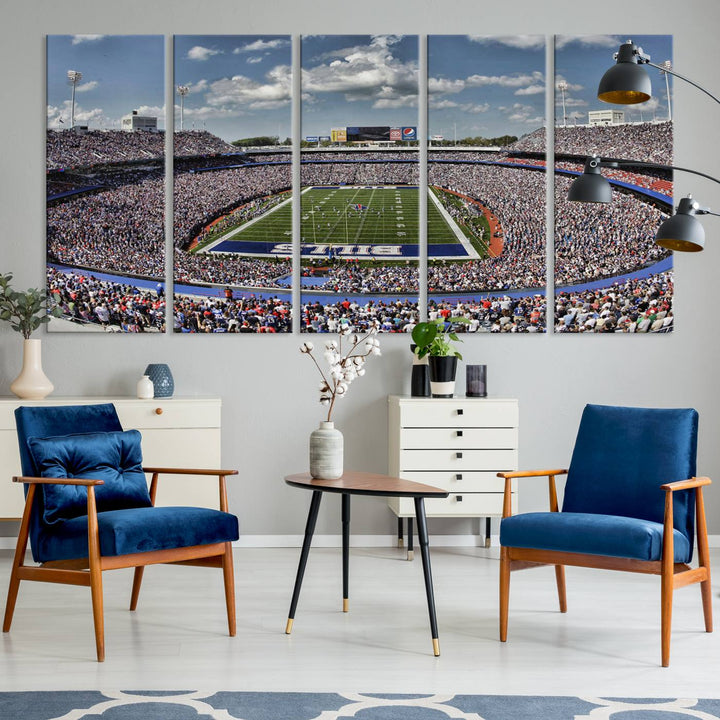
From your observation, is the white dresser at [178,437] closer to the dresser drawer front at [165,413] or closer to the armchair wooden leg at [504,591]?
the dresser drawer front at [165,413]

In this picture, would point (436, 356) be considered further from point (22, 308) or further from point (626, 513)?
point (22, 308)

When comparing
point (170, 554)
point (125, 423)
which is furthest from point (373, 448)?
point (170, 554)

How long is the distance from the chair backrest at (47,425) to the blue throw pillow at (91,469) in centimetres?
4

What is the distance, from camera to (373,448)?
5402 millimetres

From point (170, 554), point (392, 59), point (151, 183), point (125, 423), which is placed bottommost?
point (170, 554)

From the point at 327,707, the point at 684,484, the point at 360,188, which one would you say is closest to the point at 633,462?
the point at 684,484

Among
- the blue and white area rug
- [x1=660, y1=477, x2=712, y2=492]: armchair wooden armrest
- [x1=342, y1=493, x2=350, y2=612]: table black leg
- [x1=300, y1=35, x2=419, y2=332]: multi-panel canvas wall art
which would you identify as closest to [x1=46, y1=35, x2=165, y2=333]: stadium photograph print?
[x1=300, y1=35, x2=419, y2=332]: multi-panel canvas wall art

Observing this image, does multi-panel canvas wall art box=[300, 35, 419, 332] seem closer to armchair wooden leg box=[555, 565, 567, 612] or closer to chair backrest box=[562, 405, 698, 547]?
chair backrest box=[562, 405, 698, 547]

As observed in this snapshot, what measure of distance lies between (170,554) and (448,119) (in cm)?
327

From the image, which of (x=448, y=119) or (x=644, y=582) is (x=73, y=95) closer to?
(x=448, y=119)

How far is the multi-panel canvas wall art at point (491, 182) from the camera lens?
213 inches

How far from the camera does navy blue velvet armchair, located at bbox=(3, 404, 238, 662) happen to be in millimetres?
3225

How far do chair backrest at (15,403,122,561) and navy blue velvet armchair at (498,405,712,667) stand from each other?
1.78 m

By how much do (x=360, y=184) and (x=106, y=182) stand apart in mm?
1542
